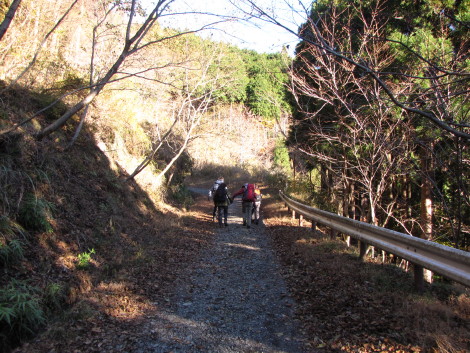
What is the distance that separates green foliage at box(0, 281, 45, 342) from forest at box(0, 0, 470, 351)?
0.03 meters

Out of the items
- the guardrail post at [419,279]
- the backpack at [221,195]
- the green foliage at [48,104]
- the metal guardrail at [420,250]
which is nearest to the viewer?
the metal guardrail at [420,250]

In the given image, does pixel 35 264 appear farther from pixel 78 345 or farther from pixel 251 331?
Result: pixel 251 331

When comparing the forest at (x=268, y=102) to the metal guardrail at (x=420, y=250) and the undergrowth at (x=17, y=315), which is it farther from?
the metal guardrail at (x=420, y=250)

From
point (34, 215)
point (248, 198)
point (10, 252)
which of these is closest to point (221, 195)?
point (248, 198)

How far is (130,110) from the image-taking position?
54.1ft

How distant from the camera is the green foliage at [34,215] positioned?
6023 mm

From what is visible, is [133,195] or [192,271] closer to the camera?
[192,271]

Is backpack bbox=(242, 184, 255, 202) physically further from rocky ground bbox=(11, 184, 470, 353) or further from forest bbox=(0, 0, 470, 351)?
rocky ground bbox=(11, 184, 470, 353)

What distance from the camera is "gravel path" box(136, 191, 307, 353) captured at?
3898mm

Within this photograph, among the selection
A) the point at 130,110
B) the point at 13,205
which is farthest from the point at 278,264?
the point at 130,110

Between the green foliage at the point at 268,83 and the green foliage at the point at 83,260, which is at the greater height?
the green foliage at the point at 268,83

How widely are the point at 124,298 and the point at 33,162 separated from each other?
4.20 m

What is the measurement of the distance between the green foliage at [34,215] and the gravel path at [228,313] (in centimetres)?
270

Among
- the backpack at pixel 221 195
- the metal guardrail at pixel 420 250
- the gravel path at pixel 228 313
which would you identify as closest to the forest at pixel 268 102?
the metal guardrail at pixel 420 250
